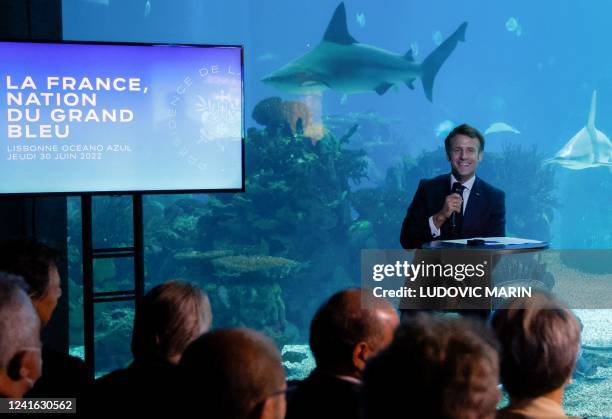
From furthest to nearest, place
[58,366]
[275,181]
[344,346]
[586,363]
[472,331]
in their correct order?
[275,181] < [586,363] < [58,366] < [344,346] < [472,331]

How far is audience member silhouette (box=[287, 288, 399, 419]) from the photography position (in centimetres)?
175

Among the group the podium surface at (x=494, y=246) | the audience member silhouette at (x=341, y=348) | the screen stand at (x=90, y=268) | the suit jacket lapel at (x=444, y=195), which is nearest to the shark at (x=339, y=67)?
the screen stand at (x=90, y=268)

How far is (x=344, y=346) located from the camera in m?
1.86

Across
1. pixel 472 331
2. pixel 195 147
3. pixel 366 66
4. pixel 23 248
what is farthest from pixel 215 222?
pixel 472 331

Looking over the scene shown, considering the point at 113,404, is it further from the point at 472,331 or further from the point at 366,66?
the point at 366,66

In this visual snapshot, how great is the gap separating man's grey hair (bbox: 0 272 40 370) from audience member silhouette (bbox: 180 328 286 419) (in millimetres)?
544

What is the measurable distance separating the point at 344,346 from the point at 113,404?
643 millimetres

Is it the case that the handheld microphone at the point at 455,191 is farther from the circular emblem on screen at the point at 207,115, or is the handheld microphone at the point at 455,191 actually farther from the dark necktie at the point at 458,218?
the circular emblem on screen at the point at 207,115

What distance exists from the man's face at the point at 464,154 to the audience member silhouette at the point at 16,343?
101 inches

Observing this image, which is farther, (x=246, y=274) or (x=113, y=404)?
(x=246, y=274)

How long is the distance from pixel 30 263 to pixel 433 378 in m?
1.84

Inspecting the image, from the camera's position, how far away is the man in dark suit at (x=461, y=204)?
370 cm

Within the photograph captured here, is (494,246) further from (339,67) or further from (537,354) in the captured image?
(339,67)

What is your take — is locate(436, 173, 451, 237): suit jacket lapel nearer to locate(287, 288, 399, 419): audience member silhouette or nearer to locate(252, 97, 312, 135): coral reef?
locate(287, 288, 399, 419): audience member silhouette
